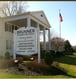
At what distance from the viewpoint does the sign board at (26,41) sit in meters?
8.64

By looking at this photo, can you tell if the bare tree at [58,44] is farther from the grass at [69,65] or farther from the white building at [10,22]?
the grass at [69,65]

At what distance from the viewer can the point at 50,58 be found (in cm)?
935

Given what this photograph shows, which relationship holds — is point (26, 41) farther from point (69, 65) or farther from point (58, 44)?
point (58, 44)

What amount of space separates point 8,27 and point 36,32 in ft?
19.3

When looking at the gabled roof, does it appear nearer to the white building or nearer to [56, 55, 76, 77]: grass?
the white building

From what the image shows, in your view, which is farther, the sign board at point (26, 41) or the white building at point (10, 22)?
the white building at point (10, 22)

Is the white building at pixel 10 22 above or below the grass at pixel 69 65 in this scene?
above

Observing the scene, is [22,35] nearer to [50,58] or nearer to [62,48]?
[50,58]

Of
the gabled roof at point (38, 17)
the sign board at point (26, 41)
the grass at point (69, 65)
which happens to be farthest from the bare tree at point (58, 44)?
the sign board at point (26, 41)

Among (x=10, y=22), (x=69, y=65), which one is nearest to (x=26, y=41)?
(x=69, y=65)

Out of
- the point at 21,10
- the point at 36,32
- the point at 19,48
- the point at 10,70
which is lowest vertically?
the point at 10,70

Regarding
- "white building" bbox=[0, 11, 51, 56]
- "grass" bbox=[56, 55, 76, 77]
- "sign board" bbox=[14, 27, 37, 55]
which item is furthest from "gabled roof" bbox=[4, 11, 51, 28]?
"sign board" bbox=[14, 27, 37, 55]

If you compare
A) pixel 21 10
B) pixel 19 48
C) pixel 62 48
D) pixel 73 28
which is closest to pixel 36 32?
pixel 19 48

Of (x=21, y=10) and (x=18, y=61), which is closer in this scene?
(x=18, y=61)
